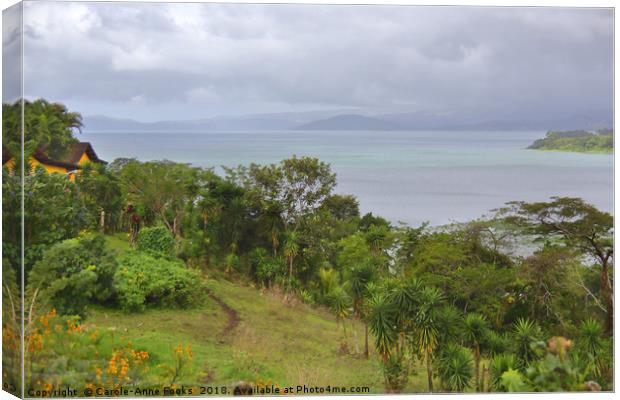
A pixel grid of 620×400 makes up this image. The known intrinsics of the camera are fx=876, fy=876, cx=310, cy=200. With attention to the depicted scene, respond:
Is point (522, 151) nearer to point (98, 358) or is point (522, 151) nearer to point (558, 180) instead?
point (558, 180)

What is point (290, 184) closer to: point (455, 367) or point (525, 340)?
point (455, 367)

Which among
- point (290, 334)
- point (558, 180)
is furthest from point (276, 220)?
point (558, 180)

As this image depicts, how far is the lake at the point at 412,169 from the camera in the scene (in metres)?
10.3

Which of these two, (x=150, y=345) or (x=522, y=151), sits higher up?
(x=522, y=151)

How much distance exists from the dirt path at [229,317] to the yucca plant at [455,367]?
94.5 inches

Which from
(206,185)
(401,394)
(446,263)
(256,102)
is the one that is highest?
(256,102)

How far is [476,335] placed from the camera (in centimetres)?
1000

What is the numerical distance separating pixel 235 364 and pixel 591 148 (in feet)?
16.3

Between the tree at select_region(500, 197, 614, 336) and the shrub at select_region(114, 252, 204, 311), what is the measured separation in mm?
3834

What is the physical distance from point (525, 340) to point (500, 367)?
1.39ft

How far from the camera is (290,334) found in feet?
33.6

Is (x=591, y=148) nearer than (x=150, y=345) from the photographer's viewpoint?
No

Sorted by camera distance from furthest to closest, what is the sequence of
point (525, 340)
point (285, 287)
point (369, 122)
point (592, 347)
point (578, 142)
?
point (369, 122), point (578, 142), point (285, 287), point (592, 347), point (525, 340)

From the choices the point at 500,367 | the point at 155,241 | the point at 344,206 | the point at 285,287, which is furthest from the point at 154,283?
the point at 500,367
